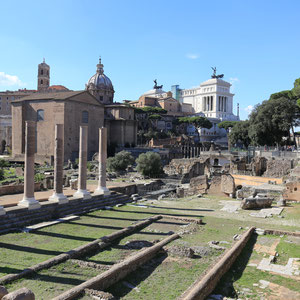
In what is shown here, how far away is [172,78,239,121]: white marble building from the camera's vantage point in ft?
295

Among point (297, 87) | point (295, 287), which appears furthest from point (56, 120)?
point (295, 287)

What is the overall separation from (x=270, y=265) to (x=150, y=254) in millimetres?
3077

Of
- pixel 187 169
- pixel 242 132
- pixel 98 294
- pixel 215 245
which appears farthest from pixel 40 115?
pixel 98 294

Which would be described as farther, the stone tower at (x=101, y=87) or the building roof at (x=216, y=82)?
the building roof at (x=216, y=82)

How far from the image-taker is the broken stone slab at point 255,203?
16.1m

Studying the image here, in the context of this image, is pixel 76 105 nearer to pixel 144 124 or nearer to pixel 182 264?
pixel 144 124

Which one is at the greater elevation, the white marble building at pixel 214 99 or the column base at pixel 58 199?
the white marble building at pixel 214 99

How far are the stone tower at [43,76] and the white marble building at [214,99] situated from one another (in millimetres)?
40929

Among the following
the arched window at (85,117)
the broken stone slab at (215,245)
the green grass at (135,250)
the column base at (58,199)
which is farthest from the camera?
the arched window at (85,117)

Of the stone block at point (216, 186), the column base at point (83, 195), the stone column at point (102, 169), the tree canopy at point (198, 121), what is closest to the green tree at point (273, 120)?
the stone block at point (216, 186)

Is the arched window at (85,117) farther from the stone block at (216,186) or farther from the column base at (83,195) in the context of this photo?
the column base at (83,195)

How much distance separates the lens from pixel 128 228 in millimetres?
11531

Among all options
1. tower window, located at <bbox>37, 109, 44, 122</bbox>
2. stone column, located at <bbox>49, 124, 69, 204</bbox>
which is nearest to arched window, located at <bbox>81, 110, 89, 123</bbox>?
tower window, located at <bbox>37, 109, 44, 122</bbox>

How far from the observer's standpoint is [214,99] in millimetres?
90188
